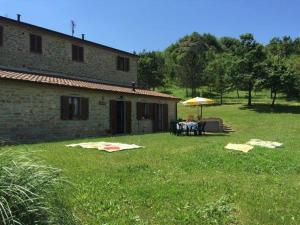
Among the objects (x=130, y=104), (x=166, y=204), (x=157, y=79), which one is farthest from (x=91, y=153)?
(x=157, y=79)

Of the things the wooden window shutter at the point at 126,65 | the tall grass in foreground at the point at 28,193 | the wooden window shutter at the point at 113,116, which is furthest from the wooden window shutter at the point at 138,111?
the tall grass in foreground at the point at 28,193

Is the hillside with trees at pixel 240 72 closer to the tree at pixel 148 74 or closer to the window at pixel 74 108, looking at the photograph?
the tree at pixel 148 74

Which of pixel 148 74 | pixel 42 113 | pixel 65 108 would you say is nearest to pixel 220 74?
pixel 148 74

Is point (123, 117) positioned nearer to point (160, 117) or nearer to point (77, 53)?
point (160, 117)

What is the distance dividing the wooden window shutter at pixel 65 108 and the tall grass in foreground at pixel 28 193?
1565cm

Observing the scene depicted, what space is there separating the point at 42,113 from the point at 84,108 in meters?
2.88

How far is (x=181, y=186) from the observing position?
7.76m

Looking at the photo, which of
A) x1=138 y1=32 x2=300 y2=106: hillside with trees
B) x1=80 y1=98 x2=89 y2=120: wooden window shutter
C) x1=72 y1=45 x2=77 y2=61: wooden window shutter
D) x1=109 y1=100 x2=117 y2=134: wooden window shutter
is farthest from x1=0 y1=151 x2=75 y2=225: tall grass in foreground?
x1=138 y1=32 x2=300 y2=106: hillside with trees

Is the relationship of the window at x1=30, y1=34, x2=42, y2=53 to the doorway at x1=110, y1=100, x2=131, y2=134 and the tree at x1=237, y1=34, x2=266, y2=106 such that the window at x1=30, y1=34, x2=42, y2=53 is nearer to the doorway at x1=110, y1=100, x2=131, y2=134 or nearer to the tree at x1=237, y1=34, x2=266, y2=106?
the doorway at x1=110, y1=100, x2=131, y2=134

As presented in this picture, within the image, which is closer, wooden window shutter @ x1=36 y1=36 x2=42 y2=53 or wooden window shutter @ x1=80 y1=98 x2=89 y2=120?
→ wooden window shutter @ x1=80 y1=98 x2=89 y2=120

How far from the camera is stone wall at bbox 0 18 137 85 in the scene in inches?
825

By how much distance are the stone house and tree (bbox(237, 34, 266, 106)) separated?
611 inches

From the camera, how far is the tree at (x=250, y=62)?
4253 centimetres

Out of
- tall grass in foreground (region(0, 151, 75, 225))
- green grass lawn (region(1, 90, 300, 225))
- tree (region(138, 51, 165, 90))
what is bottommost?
green grass lawn (region(1, 90, 300, 225))
